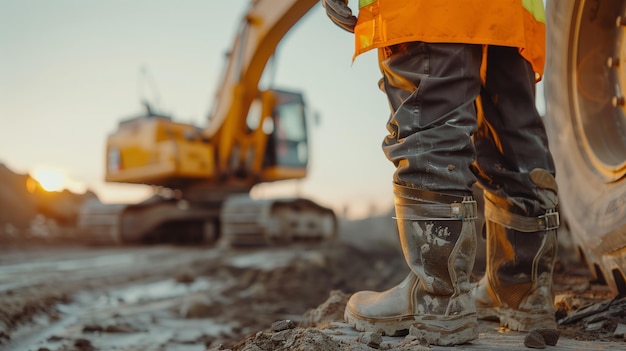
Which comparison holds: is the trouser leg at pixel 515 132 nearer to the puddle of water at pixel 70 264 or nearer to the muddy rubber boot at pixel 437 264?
the muddy rubber boot at pixel 437 264

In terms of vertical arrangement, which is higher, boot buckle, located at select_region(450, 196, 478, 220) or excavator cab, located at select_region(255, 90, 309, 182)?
excavator cab, located at select_region(255, 90, 309, 182)

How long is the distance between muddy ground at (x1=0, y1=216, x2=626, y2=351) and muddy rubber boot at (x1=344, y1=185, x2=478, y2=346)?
0.25 feet

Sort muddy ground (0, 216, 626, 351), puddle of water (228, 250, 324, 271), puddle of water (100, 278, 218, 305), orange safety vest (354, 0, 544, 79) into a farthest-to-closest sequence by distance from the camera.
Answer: puddle of water (228, 250, 324, 271) → puddle of water (100, 278, 218, 305) → muddy ground (0, 216, 626, 351) → orange safety vest (354, 0, 544, 79)

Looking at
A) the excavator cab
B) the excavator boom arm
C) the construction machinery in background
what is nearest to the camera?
the construction machinery in background

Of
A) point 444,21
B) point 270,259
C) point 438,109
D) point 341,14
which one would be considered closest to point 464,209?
point 438,109

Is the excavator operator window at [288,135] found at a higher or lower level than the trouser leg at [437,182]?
higher

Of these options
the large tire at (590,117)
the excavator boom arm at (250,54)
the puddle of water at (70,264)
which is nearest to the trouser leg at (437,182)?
the large tire at (590,117)

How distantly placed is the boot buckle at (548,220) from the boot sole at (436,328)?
426 millimetres

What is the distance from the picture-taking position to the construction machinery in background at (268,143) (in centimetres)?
226

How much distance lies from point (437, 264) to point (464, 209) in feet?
0.58

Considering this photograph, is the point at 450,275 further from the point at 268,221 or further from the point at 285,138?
the point at 285,138

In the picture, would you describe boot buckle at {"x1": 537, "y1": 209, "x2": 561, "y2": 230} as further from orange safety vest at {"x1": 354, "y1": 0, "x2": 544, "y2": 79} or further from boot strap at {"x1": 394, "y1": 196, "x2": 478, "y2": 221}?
orange safety vest at {"x1": 354, "y1": 0, "x2": 544, "y2": 79}

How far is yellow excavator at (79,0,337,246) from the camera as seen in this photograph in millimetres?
8141

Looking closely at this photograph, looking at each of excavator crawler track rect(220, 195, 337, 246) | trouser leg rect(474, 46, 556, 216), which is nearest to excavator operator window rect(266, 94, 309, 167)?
excavator crawler track rect(220, 195, 337, 246)
